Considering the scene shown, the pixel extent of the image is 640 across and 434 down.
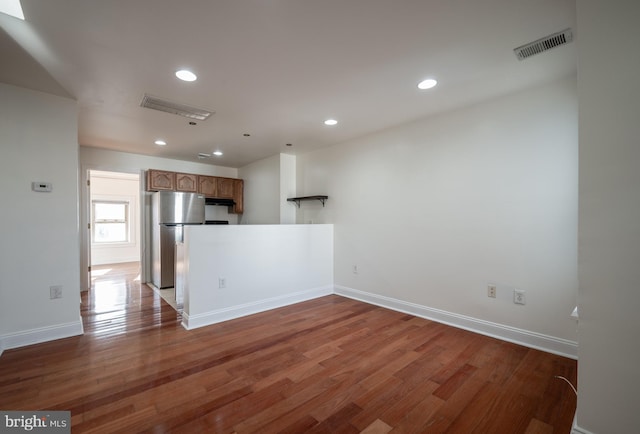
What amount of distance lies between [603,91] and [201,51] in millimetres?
2431

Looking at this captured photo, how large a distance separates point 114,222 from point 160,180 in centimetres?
421

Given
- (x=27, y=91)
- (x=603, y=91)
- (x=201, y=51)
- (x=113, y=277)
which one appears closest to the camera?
(x=603, y=91)

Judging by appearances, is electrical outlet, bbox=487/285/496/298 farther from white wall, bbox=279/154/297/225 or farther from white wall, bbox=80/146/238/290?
white wall, bbox=80/146/238/290

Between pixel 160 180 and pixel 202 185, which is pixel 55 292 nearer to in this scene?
pixel 160 180

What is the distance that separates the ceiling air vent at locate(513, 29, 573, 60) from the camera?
186cm

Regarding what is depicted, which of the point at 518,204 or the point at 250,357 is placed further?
the point at 518,204

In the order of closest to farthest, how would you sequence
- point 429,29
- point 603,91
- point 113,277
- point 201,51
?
point 603,91
point 429,29
point 201,51
point 113,277

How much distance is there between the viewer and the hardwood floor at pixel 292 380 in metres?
1.64

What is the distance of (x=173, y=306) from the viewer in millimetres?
3883

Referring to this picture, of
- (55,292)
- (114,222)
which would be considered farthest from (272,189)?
(114,222)

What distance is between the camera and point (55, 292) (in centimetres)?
278

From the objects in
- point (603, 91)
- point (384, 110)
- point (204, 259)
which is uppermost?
point (384, 110)

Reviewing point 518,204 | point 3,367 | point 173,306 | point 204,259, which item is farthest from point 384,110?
point 3,367

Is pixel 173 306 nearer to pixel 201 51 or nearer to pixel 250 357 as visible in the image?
pixel 250 357
